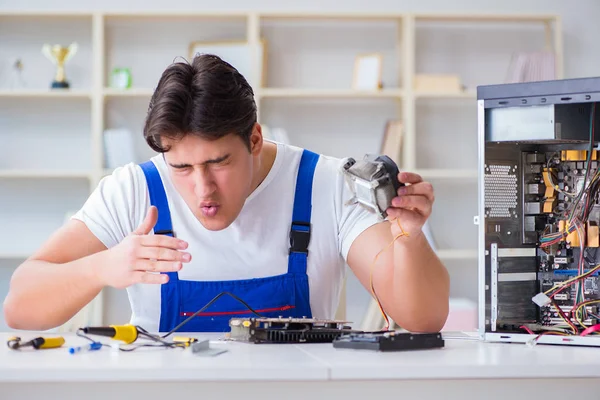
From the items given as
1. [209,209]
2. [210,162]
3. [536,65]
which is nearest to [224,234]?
[209,209]

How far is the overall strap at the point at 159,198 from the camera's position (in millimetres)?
1790

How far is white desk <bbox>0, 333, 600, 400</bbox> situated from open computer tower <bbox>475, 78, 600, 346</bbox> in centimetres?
32

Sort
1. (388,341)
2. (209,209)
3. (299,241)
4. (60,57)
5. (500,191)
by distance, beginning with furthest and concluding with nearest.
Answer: (60,57) < (299,241) < (209,209) < (500,191) < (388,341)

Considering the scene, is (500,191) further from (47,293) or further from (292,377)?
(47,293)

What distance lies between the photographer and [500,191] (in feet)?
4.97

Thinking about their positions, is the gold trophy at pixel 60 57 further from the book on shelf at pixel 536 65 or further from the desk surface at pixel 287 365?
the desk surface at pixel 287 365

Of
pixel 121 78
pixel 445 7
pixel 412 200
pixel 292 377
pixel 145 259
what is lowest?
pixel 292 377

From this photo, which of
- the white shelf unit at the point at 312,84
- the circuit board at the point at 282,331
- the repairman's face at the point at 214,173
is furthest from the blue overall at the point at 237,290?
Answer: the white shelf unit at the point at 312,84

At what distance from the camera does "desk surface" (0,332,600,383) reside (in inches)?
40.1

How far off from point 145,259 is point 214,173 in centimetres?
31

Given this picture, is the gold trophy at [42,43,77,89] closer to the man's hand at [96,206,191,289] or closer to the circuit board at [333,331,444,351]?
the man's hand at [96,206,191,289]

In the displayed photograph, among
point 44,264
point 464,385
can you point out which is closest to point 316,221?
point 44,264

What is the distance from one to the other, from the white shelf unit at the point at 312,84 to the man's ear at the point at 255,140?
2204 mm

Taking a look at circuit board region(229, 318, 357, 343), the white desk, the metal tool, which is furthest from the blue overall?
the white desk
